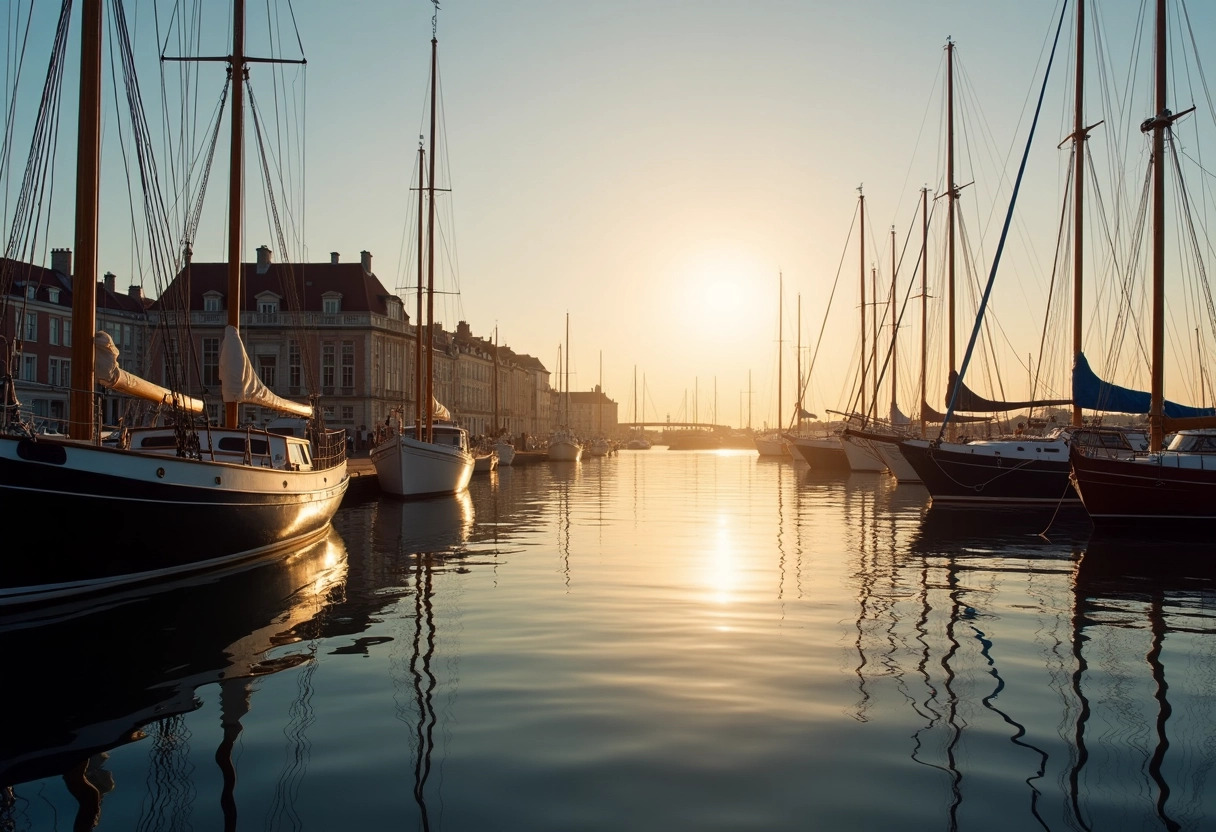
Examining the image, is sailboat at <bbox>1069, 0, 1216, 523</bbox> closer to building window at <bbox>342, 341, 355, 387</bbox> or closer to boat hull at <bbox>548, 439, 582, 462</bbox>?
boat hull at <bbox>548, 439, 582, 462</bbox>

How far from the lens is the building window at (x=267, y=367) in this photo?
3418 inches

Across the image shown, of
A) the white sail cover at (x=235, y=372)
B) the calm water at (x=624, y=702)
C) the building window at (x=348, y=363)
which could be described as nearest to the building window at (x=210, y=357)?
the building window at (x=348, y=363)

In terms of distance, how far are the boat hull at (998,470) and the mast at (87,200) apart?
26859mm

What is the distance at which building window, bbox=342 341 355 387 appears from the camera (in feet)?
288

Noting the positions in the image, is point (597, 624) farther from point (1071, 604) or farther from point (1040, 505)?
point (1040, 505)

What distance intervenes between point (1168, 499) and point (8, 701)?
24.3 m

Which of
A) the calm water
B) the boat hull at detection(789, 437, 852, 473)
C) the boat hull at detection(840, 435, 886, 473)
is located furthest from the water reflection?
the boat hull at detection(789, 437, 852, 473)

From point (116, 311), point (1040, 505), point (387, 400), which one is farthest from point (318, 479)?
point (387, 400)

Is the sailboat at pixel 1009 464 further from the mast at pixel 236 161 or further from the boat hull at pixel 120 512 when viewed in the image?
the boat hull at pixel 120 512

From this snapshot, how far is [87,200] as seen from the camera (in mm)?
15367

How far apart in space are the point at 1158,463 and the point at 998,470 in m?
9.87

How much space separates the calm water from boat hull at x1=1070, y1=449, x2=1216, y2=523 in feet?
20.9

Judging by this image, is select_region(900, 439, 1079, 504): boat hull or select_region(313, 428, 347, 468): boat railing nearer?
select_region(313, 428, 347, 468): boat railing

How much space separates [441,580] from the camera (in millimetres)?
16594
